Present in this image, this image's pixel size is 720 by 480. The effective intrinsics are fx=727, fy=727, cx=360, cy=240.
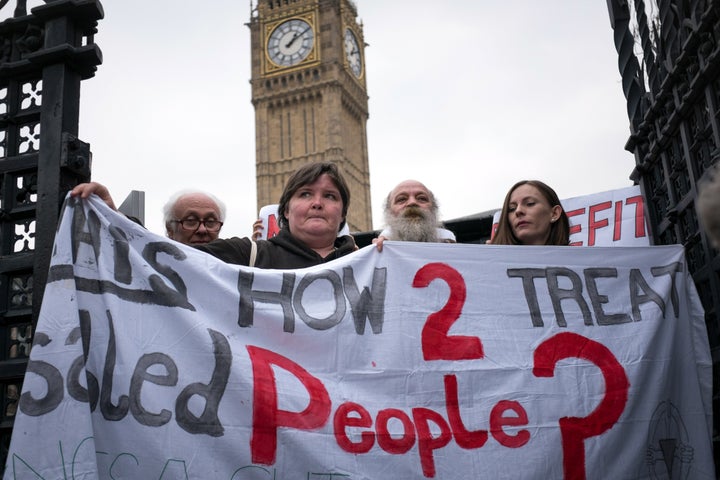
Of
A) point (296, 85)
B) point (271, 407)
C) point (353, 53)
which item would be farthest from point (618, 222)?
point (353, 53)

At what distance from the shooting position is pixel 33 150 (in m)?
2.54

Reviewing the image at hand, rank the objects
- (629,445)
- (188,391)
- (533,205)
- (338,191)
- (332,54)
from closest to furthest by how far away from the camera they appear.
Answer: (188,391)
(629,445)
(338,191)
(533,205)
(332,54)

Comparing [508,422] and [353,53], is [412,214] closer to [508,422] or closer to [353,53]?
[508,422]

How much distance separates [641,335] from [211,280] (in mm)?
1596

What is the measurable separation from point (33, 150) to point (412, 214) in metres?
1.74

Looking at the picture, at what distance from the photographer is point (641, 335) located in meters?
2.72

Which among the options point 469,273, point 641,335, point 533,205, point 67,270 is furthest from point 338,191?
point 641,335

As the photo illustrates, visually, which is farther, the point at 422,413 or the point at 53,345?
the point at 422,413

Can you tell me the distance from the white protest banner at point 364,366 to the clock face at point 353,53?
44.5 m

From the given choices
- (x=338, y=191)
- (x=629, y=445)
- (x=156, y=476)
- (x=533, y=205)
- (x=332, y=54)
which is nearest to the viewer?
(x=156, y=476)

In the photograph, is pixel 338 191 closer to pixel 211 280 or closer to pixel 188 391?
pixel 211 280

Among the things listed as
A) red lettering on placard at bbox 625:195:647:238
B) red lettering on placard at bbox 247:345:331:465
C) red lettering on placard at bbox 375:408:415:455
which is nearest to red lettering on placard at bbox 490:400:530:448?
red lettering on placard at bbox 375:408:415:455

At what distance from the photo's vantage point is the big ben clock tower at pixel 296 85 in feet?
144

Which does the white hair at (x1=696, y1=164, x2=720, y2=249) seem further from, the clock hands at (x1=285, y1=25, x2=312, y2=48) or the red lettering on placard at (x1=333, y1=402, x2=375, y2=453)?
the clock hands at (x1=285, y1=25, x2=312, y2=48)
